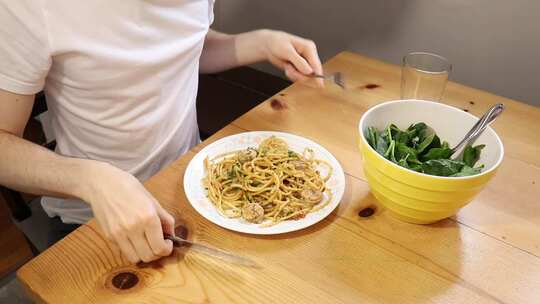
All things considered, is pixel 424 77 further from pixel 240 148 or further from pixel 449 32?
pixel 449 32

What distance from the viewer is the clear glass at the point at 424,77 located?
102 cm

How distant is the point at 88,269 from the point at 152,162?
45 centimetres

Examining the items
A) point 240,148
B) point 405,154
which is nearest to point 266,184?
point 240,148

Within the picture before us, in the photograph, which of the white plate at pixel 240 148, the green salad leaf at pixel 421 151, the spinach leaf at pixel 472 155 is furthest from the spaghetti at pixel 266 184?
the spinach leaf at pixel 472 155

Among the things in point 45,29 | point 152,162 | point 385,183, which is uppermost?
point 45,29

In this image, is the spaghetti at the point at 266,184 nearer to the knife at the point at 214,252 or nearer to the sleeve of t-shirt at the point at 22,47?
the knife at the point at 214,252

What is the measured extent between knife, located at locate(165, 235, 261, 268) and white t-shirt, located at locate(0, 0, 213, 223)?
40cm

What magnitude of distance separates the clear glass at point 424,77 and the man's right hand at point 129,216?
66 cm

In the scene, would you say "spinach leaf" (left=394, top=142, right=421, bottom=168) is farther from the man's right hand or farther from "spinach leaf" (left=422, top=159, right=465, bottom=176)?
the man's right hand

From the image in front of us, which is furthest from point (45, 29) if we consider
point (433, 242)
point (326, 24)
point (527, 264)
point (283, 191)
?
point (326, 24)

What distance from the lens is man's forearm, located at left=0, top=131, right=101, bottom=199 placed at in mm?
684

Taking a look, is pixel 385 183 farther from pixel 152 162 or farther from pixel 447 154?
pixel 152 162

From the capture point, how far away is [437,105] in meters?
0.80

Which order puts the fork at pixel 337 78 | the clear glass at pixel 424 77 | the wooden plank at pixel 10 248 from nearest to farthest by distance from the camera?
the clear glass at pixel 424 77, the fork at pixel 337 78, the wooden plank at pixel 10 248
